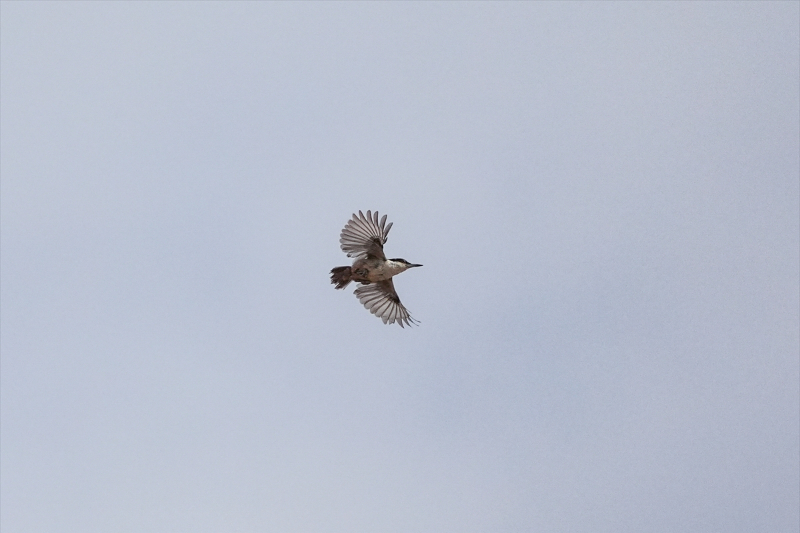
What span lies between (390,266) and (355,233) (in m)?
1.63

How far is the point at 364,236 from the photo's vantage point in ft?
177

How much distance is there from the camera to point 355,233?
5391 cm

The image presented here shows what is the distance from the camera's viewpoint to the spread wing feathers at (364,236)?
5381 centimetres

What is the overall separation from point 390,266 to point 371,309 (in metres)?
1.90

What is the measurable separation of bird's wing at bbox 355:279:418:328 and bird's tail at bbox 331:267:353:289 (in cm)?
166

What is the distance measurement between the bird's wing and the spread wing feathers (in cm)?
154

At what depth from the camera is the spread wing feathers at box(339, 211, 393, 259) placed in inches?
2119

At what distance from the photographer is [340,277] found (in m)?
53.5

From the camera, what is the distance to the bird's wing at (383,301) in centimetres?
5534

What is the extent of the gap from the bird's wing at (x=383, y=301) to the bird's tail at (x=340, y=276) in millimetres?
1660

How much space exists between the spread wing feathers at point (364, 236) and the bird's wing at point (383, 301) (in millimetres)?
1539

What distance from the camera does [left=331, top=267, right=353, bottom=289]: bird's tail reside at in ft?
175

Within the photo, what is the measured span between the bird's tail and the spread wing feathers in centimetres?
76

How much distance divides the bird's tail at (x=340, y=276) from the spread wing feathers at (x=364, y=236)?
0.76 meters
